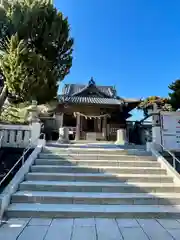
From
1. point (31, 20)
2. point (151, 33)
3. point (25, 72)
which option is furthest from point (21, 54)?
point (151, 33)

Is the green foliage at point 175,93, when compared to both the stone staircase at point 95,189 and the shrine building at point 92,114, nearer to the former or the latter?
the stone staircase at point 95,189

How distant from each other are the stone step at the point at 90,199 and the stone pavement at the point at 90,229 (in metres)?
0.53

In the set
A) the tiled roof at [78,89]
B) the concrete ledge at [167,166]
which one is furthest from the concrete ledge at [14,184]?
the tiled roof at [78,89]

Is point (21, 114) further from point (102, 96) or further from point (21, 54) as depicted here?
point (102, 96)

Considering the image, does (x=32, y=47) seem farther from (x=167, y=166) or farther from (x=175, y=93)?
(x=167, y=166)

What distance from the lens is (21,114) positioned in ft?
33.8

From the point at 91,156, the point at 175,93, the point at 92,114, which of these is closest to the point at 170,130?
the point at 175,93

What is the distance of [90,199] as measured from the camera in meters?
3.80

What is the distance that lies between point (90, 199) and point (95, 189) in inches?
16.7

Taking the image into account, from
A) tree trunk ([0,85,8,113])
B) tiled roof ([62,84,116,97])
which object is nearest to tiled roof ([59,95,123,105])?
tiled roof ([62,84,116,97])

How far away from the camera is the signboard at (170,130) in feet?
20.6

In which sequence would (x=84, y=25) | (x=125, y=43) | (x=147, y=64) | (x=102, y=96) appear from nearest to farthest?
(x=84, y=25)
(x=125, y=43)
(x=147, y=64)
(x=102, y=96)

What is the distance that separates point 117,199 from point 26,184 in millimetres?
2101

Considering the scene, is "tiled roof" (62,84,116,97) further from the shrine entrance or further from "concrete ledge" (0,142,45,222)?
"concrete ledge" (0,142,45,222)
